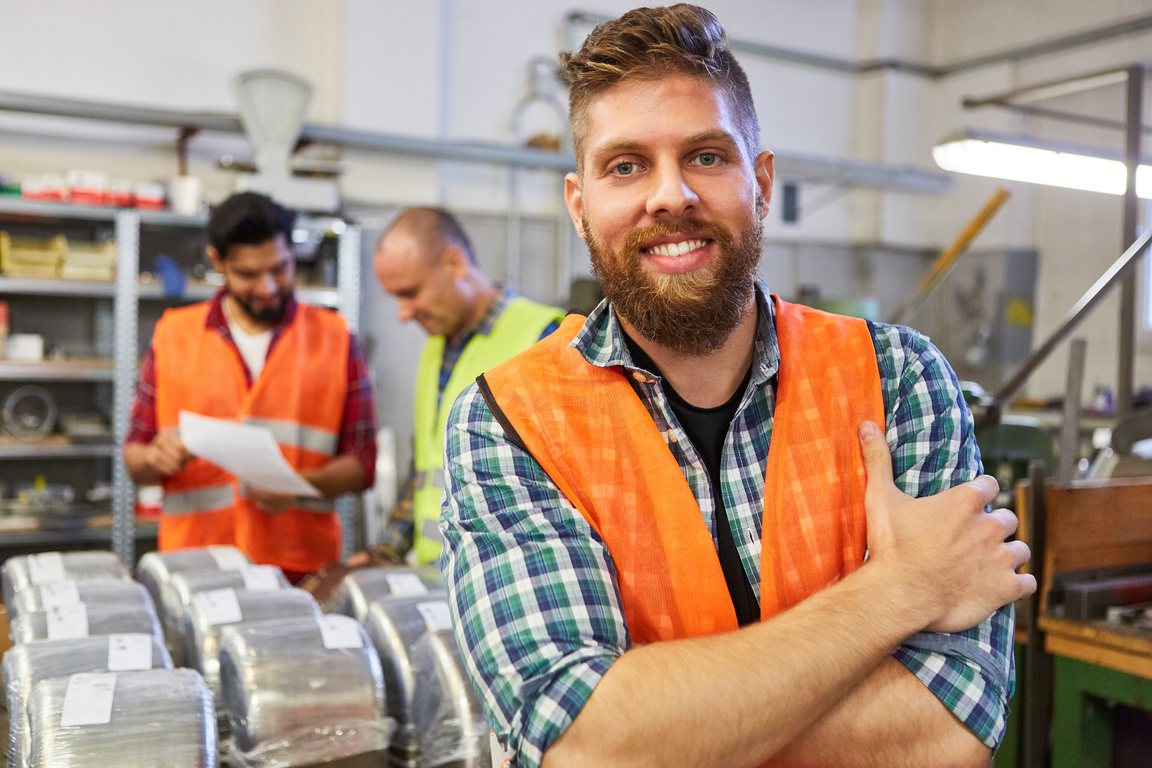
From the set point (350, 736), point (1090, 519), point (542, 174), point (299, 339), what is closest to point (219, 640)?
point (350, 736)

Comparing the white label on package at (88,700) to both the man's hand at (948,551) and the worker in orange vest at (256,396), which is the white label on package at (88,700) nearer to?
the man's hand at (948,551)

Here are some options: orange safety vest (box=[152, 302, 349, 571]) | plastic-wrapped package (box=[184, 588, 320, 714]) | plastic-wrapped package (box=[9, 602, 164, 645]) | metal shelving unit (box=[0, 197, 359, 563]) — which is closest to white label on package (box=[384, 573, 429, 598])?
plastic-wrapped package (box=[184, 588, 320, 714])

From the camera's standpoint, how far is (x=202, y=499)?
2.95 meters

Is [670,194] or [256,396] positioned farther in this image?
[256,396]

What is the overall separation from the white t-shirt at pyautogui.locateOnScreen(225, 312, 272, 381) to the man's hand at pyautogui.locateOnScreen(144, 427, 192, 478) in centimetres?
35

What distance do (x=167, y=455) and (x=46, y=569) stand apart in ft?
2.89

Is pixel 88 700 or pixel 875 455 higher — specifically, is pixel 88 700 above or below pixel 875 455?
below

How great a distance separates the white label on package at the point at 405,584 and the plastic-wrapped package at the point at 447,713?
0.26 m

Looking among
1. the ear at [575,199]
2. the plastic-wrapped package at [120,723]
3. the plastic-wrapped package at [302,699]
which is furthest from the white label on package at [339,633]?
the ear at [575,199]

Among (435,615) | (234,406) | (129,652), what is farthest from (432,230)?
(129,652)

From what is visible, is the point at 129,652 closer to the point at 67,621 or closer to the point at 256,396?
the point at 67,621

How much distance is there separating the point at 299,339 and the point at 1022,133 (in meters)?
6.94

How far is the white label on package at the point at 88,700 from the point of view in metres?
1.17

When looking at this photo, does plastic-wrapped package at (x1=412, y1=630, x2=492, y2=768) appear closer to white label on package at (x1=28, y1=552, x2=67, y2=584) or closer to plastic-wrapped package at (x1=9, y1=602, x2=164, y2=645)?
plastic-wrapped package at (x1=9, y1=602, x2=164, y2=645)
